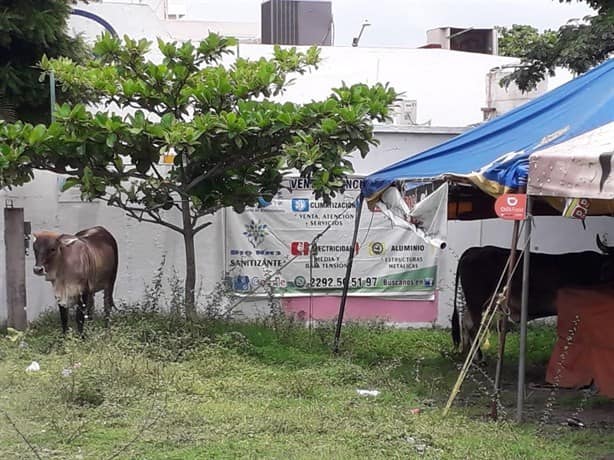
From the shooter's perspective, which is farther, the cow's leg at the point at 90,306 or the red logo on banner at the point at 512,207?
the cow's leg at the point at 90,306

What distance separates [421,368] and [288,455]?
4.15 metres

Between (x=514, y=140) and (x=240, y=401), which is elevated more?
(x=514, y=140)

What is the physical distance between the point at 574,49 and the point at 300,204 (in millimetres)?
4220

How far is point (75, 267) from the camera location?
34.6 ft

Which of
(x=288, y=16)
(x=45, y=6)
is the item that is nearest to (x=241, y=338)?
(x=45, y=6)

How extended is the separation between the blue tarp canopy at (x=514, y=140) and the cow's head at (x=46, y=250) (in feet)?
11.2

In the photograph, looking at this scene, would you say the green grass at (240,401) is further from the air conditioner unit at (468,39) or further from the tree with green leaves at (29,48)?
the air conditioner unit at (468,39)

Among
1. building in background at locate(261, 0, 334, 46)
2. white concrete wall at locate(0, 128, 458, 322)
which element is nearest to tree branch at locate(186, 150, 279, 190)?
white concrete wall at locate(0, 128, 458, 322)

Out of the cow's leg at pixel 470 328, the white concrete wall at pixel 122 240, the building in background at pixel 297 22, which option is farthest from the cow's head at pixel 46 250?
the building in background at pixel 297 22

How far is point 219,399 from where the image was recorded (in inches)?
318

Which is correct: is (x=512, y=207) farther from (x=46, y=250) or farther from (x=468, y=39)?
(x=468, y=39)

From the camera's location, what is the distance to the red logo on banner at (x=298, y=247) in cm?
1288

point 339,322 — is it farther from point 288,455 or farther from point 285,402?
point 288,455

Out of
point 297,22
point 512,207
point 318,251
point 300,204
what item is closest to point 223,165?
point 300,204
